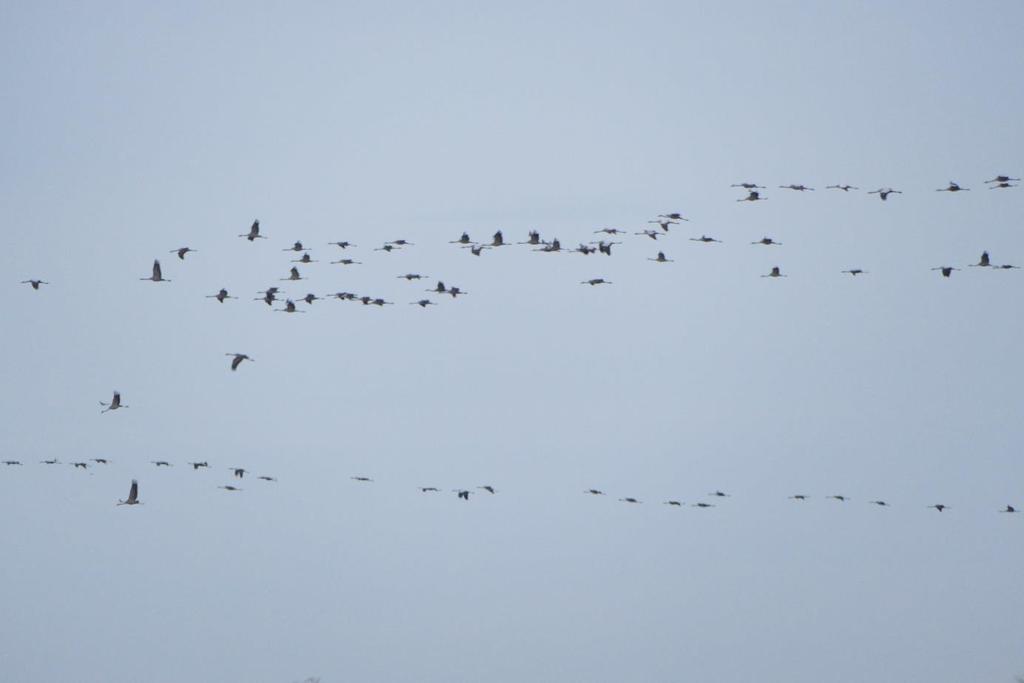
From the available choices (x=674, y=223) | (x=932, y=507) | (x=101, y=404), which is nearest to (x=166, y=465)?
(x=101, y=404)

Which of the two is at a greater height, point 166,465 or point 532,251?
point 532,251

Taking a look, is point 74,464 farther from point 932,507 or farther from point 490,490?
point 932,507

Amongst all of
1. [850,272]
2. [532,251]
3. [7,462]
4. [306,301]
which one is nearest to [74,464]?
[7,462]

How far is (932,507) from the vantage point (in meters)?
143

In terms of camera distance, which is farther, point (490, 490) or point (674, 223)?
point (490, 490)

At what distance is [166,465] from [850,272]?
37752 mm

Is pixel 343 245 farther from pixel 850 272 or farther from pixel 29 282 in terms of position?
pixel 850 272

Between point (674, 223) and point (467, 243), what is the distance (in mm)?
11110

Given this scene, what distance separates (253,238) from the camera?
135625 millimetres

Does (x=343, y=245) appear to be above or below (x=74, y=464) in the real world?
above

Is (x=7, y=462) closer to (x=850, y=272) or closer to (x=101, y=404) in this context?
(x=101, y=404)

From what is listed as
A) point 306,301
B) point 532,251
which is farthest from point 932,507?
point 306,301

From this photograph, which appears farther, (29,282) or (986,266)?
(29,282)

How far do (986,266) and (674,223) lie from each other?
17.2 m
